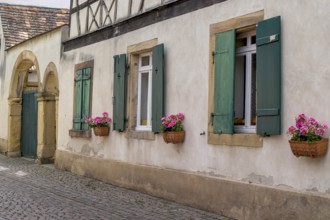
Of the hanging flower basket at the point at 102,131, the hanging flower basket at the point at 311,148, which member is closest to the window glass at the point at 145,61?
the hanging flower basket at the point at 102,131

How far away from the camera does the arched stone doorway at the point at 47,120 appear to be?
14633 mm

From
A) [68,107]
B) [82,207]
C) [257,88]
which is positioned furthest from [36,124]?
[257,88]

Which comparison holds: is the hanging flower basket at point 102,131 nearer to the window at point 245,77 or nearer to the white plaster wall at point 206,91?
the white plaster wall at point 206,91

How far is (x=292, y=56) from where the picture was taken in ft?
20.8

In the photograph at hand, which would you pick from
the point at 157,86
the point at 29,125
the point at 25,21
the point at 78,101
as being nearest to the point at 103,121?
the point at 78,101

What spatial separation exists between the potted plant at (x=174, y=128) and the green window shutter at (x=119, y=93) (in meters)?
1.91

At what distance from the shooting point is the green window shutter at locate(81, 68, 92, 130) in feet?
39.0

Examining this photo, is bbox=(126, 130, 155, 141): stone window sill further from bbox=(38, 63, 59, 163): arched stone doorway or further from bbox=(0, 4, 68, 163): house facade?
bbox=(38, 63, 59, 163): arched stone doorway

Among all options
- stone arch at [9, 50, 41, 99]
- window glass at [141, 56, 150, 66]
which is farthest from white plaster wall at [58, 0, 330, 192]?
stone arch at [9, 50, 41, 99]

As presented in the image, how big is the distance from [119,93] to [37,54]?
6.04 meters

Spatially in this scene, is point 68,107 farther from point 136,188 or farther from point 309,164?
point 309,164

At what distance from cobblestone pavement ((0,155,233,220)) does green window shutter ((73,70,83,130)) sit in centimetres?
128

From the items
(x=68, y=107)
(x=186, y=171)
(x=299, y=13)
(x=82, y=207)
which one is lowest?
(x=82, y=207)

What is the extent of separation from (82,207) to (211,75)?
9.55 feet
